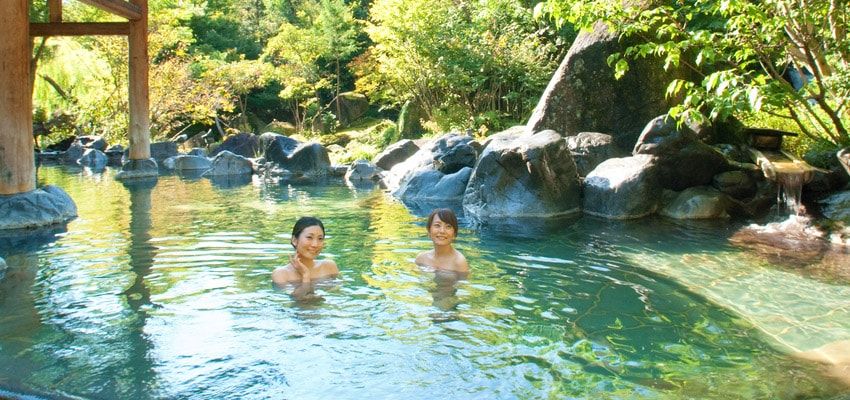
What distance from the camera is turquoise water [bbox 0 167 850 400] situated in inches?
151

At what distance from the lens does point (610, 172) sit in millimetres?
10422

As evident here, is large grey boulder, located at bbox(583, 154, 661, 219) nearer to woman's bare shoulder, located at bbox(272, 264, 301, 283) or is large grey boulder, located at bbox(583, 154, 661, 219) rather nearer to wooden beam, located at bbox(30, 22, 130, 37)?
woman's bare shoulder, located at bbox(272, 264, 301, 283)

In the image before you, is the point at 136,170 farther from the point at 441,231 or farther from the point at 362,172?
the point at 441,231

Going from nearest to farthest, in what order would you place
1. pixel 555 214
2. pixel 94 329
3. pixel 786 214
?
pixel 94 329
pixel 786 214
pixel 555 214

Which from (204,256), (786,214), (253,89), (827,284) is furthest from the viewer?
(253,89)

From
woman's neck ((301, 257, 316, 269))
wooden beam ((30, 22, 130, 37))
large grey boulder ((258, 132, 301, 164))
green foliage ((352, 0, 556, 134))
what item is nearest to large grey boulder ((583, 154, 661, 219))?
woman's neck ((301, 257, 316, 269))

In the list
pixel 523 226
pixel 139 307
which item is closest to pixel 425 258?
pixel 139 307

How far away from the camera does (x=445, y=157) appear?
1359cm

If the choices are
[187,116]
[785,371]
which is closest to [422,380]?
[785,371]

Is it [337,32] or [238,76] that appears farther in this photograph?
[337,32]

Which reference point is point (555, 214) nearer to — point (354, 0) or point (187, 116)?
point (187, 116)

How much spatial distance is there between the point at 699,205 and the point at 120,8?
10.3 metres

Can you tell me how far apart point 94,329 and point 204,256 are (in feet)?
8.08

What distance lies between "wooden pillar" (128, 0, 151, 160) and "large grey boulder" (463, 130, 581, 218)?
7749mm
